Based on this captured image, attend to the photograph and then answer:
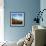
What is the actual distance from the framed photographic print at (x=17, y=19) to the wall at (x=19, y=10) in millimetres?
145

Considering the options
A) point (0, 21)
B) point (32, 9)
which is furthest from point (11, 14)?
point (32, 9)

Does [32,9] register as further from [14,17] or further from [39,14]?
[14,17]

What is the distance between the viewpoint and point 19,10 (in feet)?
21.8

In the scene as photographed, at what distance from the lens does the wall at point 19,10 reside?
658cm

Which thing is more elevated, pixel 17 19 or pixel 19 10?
pixel 19 10

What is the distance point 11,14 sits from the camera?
659 cm

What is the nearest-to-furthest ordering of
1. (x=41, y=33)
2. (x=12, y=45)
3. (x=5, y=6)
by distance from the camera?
1. (x=41, y=33)
2. (x=12, y=45)
3. (x=5, y=6)

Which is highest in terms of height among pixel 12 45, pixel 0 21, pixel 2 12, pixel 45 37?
pixel 2 12

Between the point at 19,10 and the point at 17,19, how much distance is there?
1.45 ft

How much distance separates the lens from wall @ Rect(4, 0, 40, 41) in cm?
658

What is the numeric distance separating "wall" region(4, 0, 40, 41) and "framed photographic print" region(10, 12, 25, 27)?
14cm

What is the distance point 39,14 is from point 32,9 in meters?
0.42

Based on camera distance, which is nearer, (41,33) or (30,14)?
(41,33)

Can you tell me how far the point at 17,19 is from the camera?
6.63m
